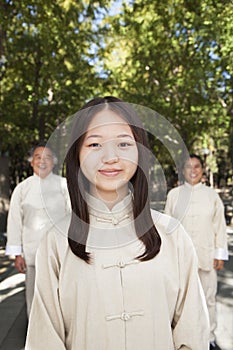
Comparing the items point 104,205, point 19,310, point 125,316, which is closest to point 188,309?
point 125,316

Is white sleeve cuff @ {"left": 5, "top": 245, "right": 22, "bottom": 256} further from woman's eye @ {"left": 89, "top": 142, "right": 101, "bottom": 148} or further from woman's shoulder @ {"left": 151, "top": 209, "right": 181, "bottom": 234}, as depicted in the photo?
woman's eye @ {"left": 89, "top": 142, "right": 101, "bottom": 148}

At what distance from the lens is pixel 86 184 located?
1.74 metres

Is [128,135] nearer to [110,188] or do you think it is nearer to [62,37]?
[110,188]

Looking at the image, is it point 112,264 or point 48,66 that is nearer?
point 112,264

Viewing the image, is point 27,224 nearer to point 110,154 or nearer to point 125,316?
point 125,316

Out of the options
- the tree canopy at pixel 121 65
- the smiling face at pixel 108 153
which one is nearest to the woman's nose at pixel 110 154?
the smiling face at pixel 108 153

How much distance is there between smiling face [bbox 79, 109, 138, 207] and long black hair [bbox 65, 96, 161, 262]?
0.03m

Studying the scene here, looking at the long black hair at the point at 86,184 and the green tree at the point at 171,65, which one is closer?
the long black hair at the point at 86,184

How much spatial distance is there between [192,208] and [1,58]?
5679 mm

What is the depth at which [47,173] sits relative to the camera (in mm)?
2096

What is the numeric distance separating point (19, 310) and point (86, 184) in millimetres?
4595

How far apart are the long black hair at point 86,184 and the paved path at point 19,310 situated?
3089 mm

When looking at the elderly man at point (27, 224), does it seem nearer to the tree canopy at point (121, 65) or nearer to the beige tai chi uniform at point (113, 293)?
the beige tai chi uniform at point (113, 293)

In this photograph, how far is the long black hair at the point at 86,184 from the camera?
1.69 metres
